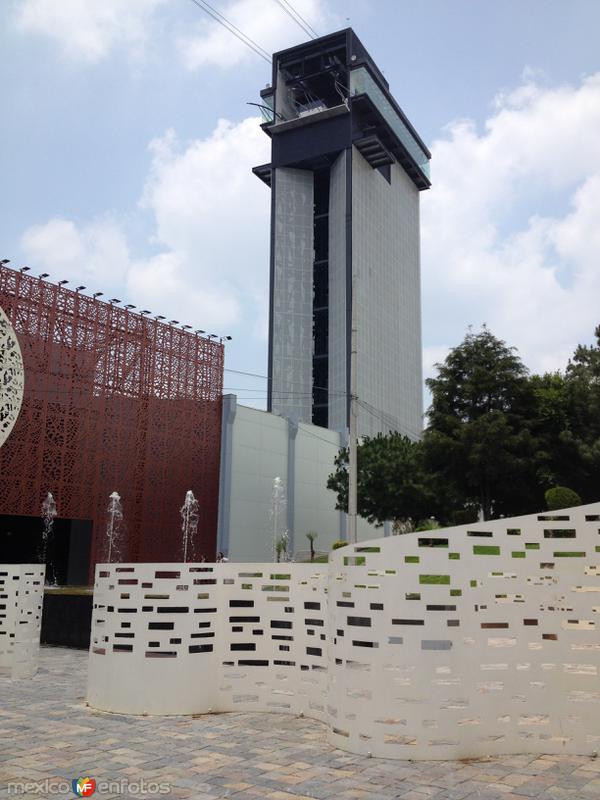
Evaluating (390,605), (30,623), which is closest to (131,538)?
(30,623)

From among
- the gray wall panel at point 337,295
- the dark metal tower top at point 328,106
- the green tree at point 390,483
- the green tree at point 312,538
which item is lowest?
the green tree at point 312,538

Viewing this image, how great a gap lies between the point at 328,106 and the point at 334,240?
14.9 meters

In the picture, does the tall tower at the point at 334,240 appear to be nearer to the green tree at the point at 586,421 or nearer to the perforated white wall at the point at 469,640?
the green tree at the point at 586,421

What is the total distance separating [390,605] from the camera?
266 inches

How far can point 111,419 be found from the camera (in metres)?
32.5

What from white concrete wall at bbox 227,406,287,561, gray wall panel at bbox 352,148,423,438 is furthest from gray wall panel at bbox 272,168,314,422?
white concrete wall at bbox 227,406,287,561

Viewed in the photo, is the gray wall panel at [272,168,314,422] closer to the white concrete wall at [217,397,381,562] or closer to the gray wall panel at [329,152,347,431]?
the gray wall panel at [329,152,347,431]

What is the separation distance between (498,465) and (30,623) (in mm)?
15290

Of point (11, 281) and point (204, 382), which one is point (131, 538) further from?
point (11, 281)

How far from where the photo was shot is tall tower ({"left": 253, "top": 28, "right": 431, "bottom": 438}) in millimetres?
59312

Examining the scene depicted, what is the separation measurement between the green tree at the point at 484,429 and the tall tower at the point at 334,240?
3146 centimetres

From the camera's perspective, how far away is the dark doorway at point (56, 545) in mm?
32938

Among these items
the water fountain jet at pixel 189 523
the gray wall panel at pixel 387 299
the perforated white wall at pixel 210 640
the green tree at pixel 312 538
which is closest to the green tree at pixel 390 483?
the water fountain jet at pixel 189 523

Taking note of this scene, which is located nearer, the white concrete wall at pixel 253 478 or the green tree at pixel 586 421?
the green tree at pixel 586 421
